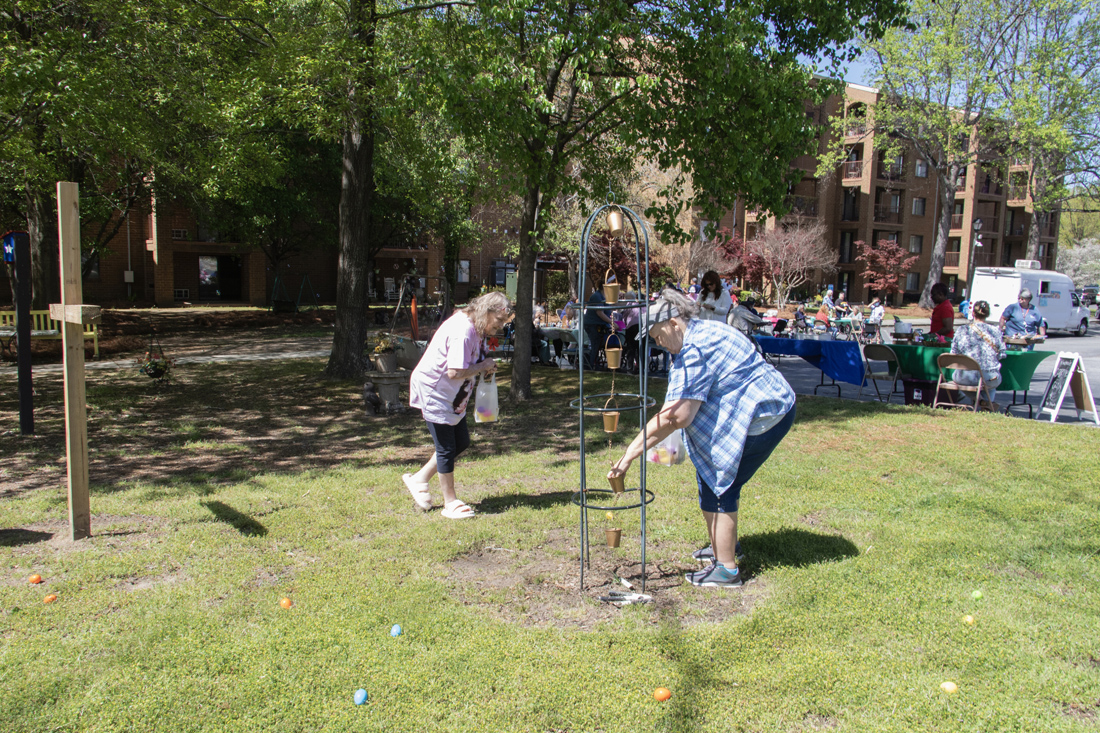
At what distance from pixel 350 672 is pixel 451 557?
55.1 inches

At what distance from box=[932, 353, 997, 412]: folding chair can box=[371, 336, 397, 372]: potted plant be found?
6.77 m

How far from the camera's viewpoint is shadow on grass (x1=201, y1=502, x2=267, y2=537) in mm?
4992

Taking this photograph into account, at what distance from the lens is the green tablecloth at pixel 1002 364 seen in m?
9.33

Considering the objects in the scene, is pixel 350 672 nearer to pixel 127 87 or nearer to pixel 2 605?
pixel 2 605

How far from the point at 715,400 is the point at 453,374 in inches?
73.3

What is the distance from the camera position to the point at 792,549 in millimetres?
4637

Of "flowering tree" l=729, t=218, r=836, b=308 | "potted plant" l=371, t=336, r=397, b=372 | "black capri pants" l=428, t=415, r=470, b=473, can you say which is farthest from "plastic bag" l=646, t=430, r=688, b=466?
"flowering tree" l=729, t=218, r=836, b=308

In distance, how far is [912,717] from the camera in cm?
291

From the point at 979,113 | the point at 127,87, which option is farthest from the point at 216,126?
the point at 979,113

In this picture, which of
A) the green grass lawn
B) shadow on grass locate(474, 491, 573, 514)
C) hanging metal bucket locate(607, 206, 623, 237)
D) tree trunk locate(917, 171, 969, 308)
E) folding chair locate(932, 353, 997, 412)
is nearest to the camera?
the green grass lawn

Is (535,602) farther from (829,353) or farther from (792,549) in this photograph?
(829,353)

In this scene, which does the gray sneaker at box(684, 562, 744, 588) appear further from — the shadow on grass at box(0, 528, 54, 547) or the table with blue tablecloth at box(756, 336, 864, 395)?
the table with blue tablecloth at box(756, 336, 864, 395)

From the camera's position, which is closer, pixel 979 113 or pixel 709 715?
pixel 709 715

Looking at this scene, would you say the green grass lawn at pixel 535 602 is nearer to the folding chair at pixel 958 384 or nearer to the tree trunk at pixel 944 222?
the folding chair at pixel 958 384
